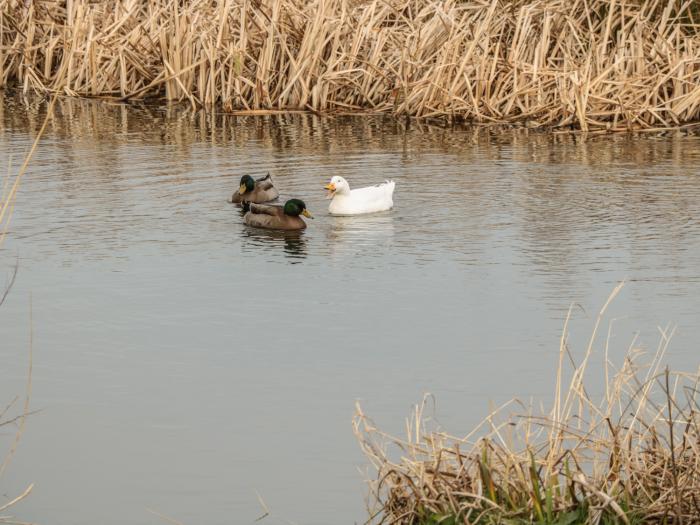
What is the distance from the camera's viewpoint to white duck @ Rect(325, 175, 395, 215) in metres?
12.7

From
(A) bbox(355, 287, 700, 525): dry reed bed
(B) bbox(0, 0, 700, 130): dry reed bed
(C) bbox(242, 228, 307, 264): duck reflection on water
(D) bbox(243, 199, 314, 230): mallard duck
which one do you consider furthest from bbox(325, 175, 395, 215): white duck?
(A) bbox(355, 287, 700, 525): dry reed bed

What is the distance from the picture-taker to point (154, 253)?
11109 millimetres

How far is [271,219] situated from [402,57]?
252 inches

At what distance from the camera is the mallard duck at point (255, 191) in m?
13.0

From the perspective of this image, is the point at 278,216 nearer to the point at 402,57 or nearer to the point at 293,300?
the point at 293,300

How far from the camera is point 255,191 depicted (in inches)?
516

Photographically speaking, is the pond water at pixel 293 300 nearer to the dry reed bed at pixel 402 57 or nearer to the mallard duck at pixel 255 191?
the mallard duck at pixel 255 191

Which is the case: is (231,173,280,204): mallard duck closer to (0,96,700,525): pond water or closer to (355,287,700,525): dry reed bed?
(0,96,700,525): pond water

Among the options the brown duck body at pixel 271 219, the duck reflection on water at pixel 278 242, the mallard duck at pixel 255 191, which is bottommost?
the duck reflection on water at pixel 278 242

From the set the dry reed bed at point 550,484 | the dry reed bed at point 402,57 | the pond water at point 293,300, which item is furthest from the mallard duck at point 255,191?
the dry reed bed at point 550,484

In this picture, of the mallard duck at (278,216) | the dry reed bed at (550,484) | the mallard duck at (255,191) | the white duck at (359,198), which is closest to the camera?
the dry reed bed at (550,484)

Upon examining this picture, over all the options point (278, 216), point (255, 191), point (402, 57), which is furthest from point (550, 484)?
point (402, 57)

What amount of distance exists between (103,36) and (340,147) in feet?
16.3

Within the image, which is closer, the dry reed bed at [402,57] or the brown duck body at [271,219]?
the brown duck body at [271,219]
